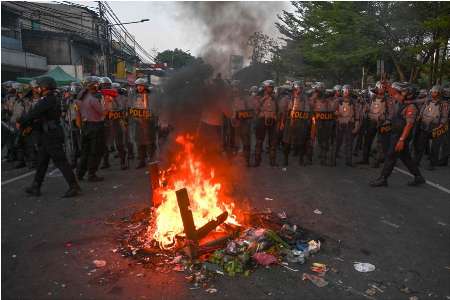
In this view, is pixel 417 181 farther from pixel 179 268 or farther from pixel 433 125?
pixel 179 268

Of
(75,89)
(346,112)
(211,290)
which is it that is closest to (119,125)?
(75,89)

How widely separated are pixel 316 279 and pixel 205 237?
1.43m

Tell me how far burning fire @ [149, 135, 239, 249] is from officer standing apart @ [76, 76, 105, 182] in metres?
2.42

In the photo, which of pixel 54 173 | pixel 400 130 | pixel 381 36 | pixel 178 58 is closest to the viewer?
pixel 400 130

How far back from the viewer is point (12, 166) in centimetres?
1037

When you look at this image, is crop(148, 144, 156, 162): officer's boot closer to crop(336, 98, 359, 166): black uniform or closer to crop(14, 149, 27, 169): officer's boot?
crop(14, 149, 27, 169): officer's boot

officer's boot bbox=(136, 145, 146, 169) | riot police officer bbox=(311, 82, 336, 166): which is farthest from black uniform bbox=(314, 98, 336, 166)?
officer's boot bbox=(136, 145, 146, 169)

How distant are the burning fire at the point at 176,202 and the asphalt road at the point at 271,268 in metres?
0.62

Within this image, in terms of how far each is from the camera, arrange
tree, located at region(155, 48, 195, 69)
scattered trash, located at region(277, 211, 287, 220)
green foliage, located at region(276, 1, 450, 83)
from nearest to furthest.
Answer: scattered trash, located at region(277, 211, 287, 220)
tree, located at region(155, 48, 195, 69)
green foliage, located at region(276, 1, 450, 83)

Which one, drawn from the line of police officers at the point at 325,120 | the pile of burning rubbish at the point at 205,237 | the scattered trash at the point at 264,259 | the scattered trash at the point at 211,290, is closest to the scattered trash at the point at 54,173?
the pile of burning rubbish at the point at 205,237

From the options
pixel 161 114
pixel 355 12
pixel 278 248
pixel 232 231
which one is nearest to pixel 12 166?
pixel 161 114

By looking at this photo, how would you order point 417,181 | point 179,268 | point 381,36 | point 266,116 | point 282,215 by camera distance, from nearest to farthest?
point 179,268
point 282,215
point 417,181
point 266,116
point 381,36

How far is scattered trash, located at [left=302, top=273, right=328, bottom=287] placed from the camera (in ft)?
13.4

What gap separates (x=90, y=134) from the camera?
843 cm
